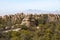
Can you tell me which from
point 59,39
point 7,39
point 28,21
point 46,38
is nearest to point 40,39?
point 46,38

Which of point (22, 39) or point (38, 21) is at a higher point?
point (22, 39)

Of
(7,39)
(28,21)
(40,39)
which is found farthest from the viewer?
(28,21)

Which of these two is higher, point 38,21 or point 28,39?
point 28,39

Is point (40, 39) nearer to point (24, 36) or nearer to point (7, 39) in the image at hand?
point (24, 36)

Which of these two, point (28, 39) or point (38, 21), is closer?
point (28, 39)

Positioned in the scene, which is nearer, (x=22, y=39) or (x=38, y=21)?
(x=22, y=39)

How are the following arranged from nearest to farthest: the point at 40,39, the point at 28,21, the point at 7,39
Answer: the point at 40,39, the point at 7,39, the point at 28,21

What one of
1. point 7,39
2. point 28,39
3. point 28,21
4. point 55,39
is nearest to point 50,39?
point 55,39

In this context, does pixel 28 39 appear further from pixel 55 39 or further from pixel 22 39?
pixel 55 39
